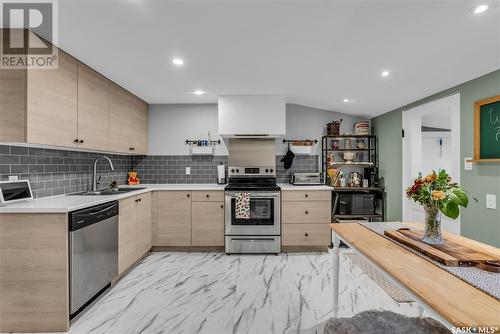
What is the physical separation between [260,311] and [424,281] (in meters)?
1.50

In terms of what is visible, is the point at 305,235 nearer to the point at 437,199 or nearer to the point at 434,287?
the point at 437,199

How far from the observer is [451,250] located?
4.20 feet

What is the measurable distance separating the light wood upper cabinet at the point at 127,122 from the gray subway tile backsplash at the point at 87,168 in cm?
37

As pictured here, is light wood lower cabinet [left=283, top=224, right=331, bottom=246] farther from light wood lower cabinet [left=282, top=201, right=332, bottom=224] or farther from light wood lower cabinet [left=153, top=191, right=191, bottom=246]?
light wood lower cabinet [left=153, top=191, right=191, bottom=246]

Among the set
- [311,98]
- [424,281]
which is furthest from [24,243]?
[311,98]

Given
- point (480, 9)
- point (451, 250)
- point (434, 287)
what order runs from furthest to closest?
point (480, 9), point (451, 250), point (434, 287)

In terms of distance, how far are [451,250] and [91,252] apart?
2.54 metres

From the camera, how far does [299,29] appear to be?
1.85 m

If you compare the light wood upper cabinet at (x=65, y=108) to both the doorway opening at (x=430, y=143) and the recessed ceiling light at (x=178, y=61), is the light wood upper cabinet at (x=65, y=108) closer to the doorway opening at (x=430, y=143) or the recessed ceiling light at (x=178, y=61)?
the recessed ceiling light at (x=178, y=61)

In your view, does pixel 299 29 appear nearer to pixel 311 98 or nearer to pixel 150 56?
pixel 150 56

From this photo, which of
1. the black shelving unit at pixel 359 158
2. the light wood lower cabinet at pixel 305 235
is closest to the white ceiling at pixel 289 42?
the black shelving unit at pixel 359 158

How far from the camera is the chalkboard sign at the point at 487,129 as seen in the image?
7.11 feet

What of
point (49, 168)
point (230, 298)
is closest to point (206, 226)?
point (230, 298)

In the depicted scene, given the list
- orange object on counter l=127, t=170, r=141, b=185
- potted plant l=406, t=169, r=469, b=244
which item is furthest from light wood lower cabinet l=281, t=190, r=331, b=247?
orange object on counter l=127, t=170, r=141, b=185
